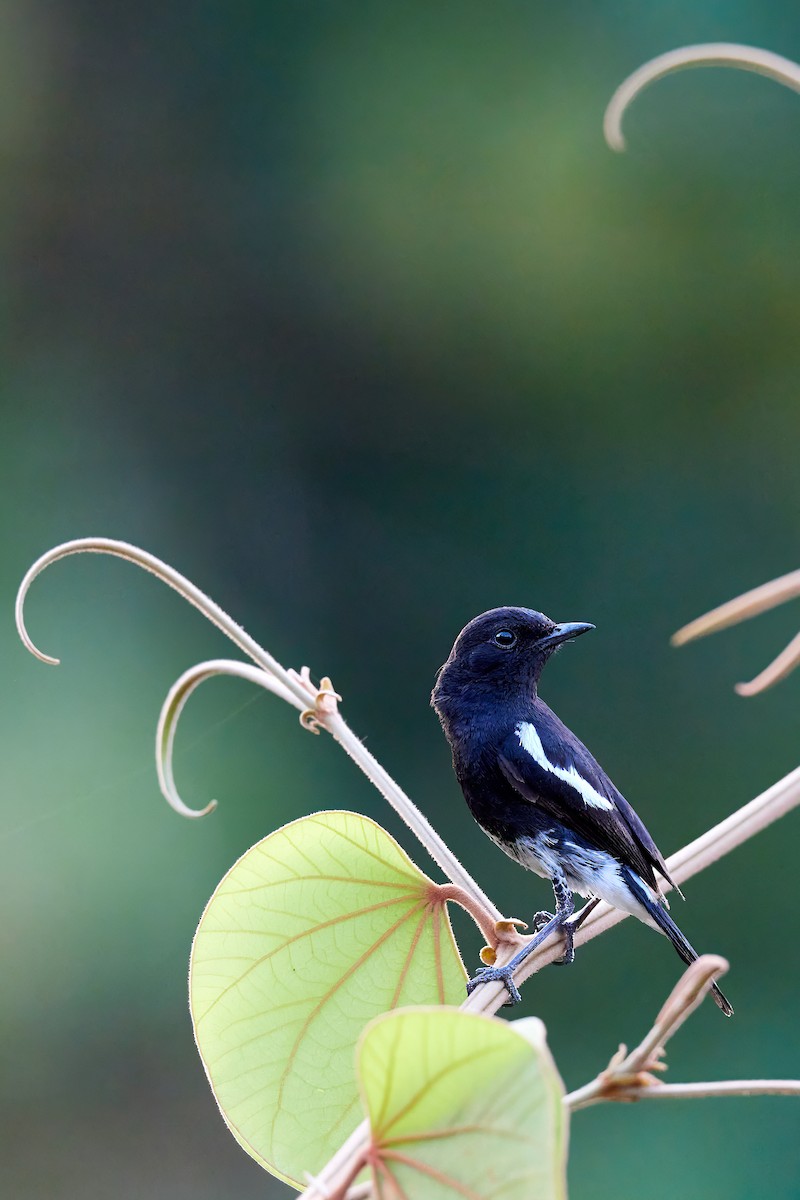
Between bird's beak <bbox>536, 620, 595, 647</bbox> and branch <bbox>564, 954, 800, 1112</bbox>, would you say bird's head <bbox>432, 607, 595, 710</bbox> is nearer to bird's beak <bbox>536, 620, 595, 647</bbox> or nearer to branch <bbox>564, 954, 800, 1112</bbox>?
bird's beak <bbox>536, 620, 595, 647</bbox>

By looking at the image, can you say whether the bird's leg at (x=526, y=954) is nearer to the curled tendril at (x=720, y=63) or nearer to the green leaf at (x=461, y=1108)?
the green leaf at (x=461, y=1108)

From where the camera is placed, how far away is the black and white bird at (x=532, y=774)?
353 millimetres

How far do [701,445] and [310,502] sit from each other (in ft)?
2.03

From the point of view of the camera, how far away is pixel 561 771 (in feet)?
1.17

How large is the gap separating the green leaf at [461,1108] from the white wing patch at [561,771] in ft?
0.58

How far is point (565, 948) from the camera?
25 cm

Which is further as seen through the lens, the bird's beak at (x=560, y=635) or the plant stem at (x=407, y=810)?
the bird's beak at (x=560, y=635)

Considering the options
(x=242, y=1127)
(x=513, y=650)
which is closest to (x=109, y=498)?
(x=513, y=650)

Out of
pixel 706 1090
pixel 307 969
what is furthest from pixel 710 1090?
pixel 307 969

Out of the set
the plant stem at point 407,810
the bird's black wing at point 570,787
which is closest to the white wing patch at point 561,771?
the bird's black wing at point 570,787

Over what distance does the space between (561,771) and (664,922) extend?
0.20 ft

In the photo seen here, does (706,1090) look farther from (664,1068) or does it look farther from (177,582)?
(177,582)

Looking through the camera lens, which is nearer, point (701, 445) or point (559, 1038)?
point (559, 1038)

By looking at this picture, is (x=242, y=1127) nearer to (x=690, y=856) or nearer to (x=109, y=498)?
(x=690, y=856)
